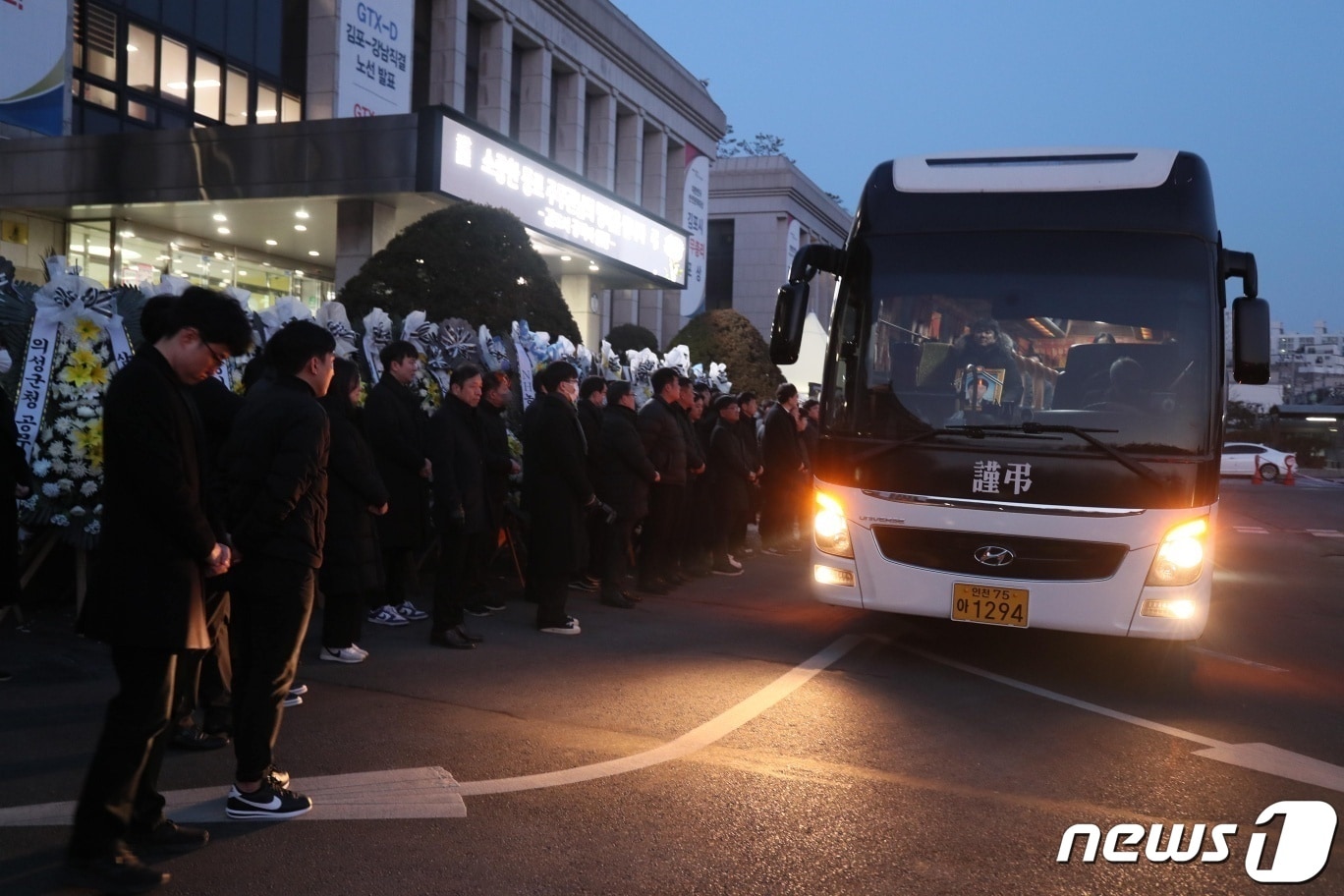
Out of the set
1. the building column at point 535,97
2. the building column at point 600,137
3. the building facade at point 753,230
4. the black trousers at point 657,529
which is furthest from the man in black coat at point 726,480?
the building facade at point 753,230

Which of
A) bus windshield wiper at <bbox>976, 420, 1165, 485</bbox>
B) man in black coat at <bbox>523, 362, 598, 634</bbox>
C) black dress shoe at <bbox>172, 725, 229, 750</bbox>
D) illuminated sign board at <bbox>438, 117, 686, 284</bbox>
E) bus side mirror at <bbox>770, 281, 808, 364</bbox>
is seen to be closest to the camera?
black dress shoe at <bbox>172, 725, 229, 750</bbox>

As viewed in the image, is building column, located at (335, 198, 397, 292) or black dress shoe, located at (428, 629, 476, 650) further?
building column, located at (335, 198, 397, 292)

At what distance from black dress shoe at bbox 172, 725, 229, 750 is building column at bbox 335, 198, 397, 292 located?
17.0 metres

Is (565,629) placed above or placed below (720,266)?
below

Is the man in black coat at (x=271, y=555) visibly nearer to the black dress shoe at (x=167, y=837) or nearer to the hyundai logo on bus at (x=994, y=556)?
the black dress shoe at (x=167, y=837)

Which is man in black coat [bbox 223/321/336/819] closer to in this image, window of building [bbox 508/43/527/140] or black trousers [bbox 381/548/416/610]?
black trousers [bbox 381/548/416/610]

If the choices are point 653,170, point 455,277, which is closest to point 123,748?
point 455,277

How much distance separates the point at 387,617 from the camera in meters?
8.34

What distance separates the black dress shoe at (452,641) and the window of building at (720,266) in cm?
4548

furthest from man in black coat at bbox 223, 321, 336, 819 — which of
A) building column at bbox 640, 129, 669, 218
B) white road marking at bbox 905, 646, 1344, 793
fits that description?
building column at bbox 640, 129, 669, 218

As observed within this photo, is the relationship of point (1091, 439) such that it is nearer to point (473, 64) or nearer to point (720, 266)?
point (473, 64)

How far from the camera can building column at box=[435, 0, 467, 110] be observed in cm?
2758

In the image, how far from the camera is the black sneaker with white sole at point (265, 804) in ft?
14.0

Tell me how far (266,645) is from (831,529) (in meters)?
3.96
